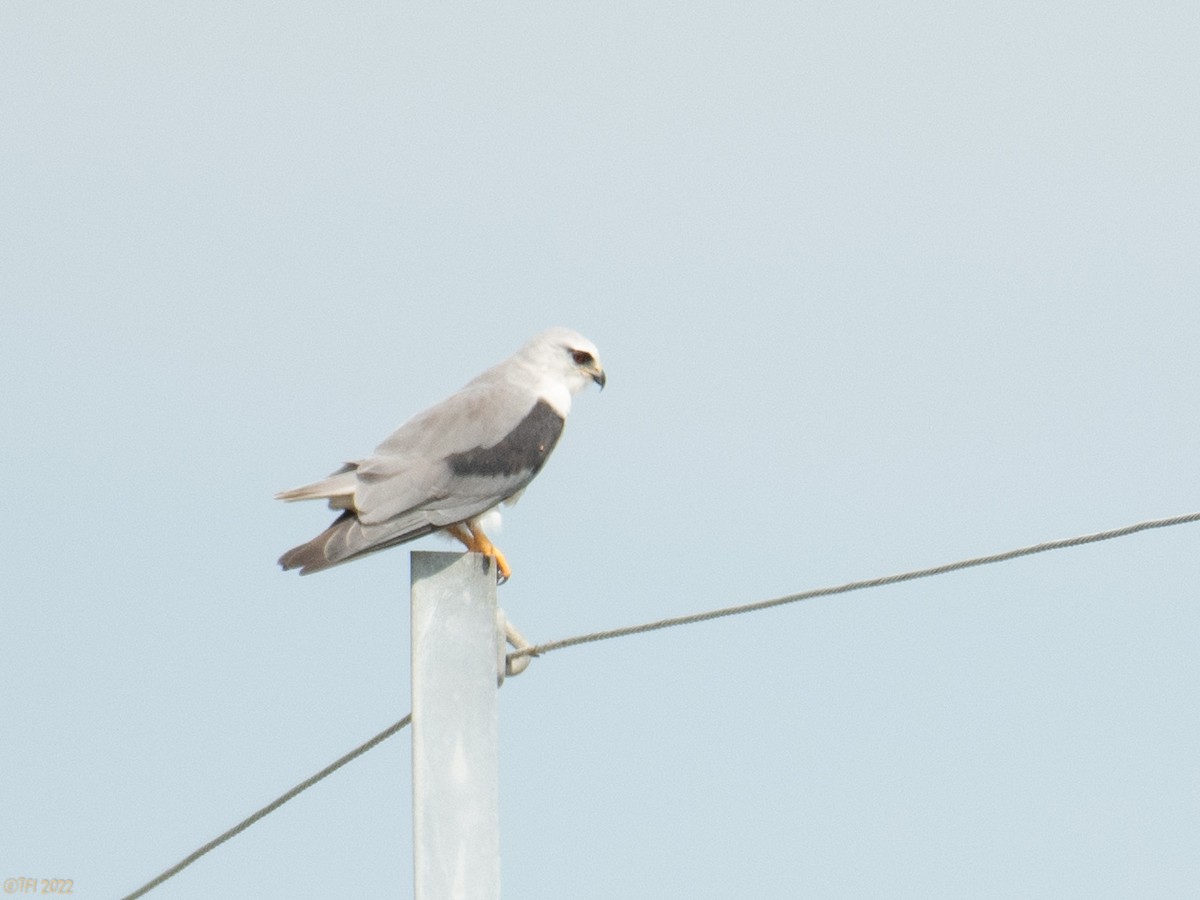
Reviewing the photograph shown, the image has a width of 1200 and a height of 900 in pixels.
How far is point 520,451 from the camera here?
719cm

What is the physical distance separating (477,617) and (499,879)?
26.8 inches

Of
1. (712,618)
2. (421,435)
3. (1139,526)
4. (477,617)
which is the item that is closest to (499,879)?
(477,617)

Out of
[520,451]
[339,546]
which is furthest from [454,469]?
[339,546]

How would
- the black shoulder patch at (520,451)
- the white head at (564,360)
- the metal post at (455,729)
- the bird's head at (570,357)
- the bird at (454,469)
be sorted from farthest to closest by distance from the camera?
the bird's head at (570,357) < the white head at (564,360) < the black shoulder patch at (520,451) < the bird at (454,469) < the metal post at (455,729)

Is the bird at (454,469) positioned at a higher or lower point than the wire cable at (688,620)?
higher

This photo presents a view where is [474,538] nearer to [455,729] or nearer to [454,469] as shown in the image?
[454,469]

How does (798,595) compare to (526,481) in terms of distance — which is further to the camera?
(526,481)

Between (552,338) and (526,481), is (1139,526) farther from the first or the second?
(552,338)

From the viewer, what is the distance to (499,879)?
13.4 feet

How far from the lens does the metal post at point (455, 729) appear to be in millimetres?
4062

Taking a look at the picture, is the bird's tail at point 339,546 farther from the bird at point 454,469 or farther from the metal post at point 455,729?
the metal post at point 455,729

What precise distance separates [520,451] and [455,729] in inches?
121

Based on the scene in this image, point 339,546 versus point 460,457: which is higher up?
point 460,457

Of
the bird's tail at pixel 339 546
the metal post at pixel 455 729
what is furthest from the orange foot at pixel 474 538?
the metal post at pixel 455 729
